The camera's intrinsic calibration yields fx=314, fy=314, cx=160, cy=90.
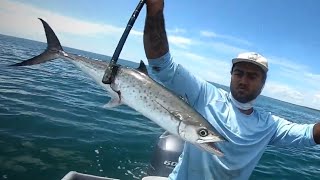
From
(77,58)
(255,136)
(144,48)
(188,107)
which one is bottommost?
(255,136)

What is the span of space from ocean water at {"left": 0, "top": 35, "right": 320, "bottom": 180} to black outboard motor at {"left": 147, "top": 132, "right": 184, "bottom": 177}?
6.69 ft

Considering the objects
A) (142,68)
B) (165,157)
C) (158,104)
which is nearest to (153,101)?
(158,104)

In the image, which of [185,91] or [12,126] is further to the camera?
[12,126]

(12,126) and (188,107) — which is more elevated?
(188,107)

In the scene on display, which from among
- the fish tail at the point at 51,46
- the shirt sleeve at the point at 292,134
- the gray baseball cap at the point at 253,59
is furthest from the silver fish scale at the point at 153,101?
the shirt sleeve at the point at 292,134

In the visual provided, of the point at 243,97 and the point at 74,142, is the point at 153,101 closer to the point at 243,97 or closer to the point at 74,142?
the point at 243,97

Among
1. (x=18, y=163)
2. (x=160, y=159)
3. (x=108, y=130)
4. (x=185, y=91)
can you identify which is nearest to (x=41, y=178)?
(x=18, y=163)

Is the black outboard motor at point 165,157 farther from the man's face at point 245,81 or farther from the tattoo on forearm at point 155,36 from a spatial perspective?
the tattoo on forearm at point 155,36

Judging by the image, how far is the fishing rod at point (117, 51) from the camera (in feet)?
10.1

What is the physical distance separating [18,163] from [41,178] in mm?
1015

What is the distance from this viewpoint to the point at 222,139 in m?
2.97

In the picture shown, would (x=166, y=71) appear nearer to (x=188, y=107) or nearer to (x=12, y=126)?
(x=188, y=107)

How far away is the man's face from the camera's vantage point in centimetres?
394

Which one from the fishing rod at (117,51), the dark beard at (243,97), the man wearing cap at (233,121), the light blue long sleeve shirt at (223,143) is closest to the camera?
the fishing rod at (117,51)
